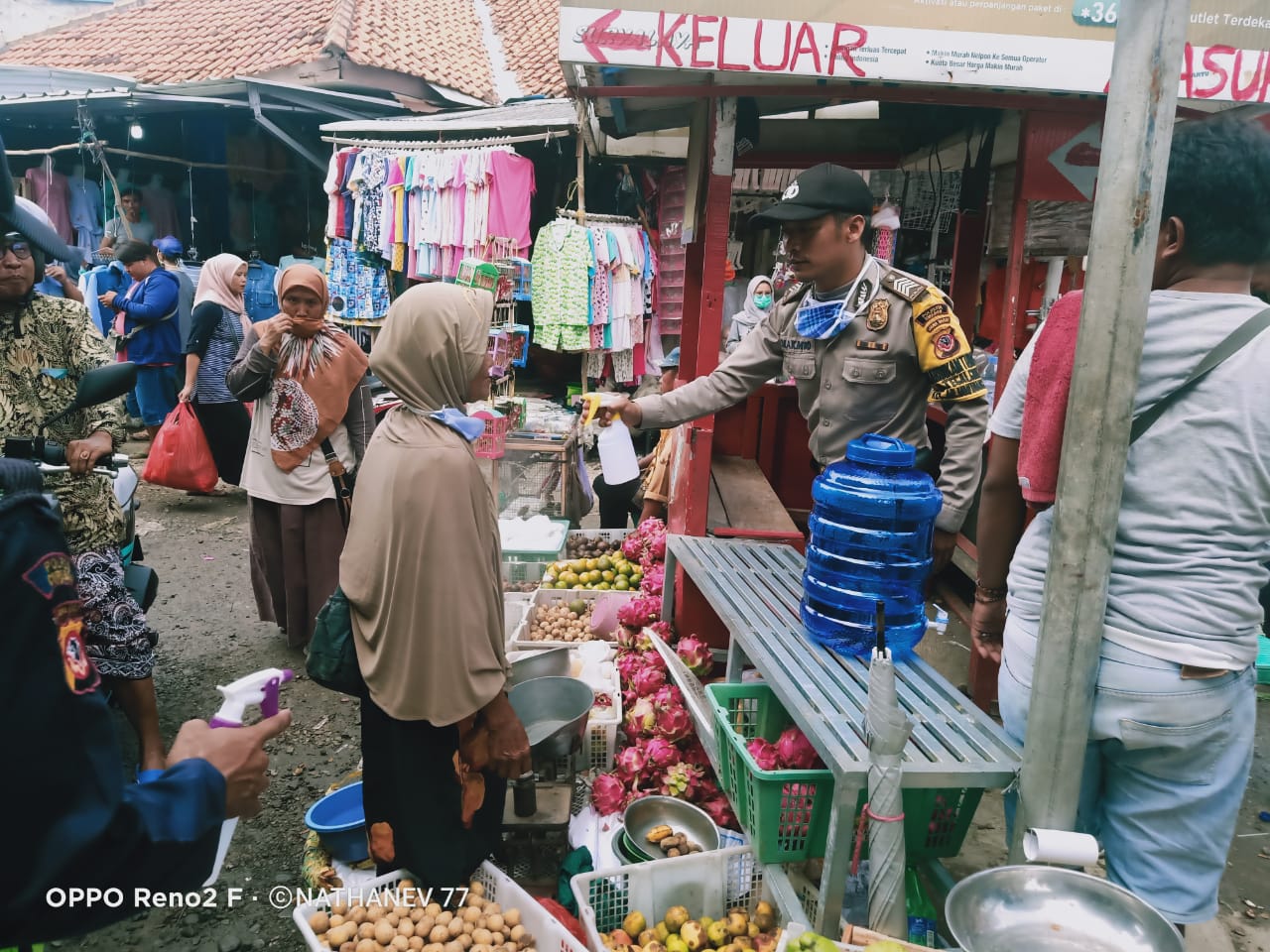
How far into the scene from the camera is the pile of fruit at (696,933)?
2305 millimetres

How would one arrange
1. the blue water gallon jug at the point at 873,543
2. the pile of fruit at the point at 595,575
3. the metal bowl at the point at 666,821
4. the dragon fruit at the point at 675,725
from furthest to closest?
the pile of fruit at the point at 595,575 → the dragon fruit at the point at 675,725 → the metal bowl at the point at 666,821 → the blue water gallon jug at the point at 873,543

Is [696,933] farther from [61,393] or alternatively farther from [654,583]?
[61,393]

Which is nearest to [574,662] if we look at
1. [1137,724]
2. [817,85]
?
[1137,724]

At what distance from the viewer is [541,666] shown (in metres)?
3.47

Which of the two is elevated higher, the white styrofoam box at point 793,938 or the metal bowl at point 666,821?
the white styrofoam box at point 793,938

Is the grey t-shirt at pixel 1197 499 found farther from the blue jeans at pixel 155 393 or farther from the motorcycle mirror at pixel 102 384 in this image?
the blue jeans at pixel 155 393

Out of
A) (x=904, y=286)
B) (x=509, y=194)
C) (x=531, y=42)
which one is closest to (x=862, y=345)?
(x=904, y=286)

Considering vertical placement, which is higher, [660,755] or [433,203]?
[433,203]

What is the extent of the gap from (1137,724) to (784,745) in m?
0.97

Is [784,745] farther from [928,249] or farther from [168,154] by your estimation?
[168,154]

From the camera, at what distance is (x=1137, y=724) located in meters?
1.67

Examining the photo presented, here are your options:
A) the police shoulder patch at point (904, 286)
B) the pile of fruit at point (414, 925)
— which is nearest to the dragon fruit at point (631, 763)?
the pile of fruit at point (414, 925)

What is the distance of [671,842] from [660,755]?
1.33 feet

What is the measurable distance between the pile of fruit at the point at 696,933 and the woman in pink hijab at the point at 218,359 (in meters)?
5.13
